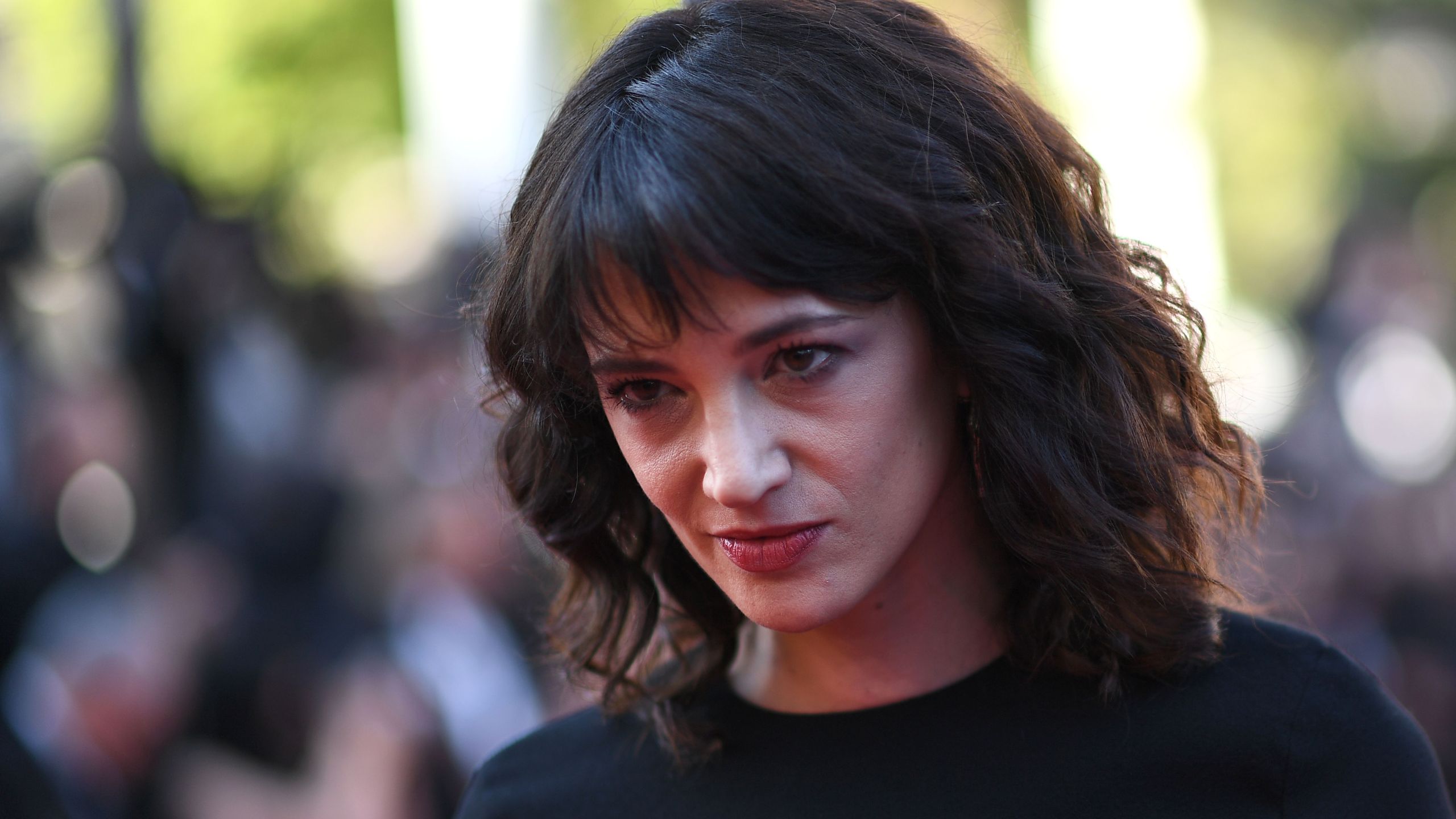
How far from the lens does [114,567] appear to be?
523cm

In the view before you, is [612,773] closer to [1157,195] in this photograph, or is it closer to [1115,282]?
[1115,282]

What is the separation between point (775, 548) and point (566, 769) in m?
0.68

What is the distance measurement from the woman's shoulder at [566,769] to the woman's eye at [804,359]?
0.78 m

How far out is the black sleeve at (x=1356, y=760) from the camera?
1.91 metres

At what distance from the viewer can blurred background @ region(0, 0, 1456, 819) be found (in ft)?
15.5

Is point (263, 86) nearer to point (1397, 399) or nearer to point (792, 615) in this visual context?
point (1397, 399)

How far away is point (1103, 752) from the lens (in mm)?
1993

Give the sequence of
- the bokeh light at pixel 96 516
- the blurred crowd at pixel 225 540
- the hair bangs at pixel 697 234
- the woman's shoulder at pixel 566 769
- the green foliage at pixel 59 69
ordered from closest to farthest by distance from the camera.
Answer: the hair bangs at pixel 697 234 < the woman's shoulder at pixel 566 769 < the blurred crowd at pixel 225 540 < the bokeh light at pixel 96 516 < the green foliage at pixel 59 69

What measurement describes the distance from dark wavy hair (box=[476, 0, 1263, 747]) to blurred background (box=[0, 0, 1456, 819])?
0.28m

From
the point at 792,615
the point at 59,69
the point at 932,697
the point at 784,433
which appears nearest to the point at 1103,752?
the point at 932,697

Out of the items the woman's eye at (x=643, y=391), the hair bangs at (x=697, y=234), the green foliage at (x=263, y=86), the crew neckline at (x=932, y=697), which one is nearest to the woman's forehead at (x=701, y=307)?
the hair bangs at (x=697, y=234)

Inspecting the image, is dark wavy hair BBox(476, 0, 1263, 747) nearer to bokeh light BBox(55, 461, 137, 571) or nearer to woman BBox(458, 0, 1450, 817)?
woman BBox(458, 0, 1450, 817)

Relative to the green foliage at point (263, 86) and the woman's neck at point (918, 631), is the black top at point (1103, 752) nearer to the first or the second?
the woman's neck at point (918, 631)

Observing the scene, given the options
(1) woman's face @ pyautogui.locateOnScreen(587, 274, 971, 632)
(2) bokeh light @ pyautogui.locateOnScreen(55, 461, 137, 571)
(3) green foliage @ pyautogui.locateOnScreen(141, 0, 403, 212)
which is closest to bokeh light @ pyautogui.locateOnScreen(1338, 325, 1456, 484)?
(3) green foliage @ pyautogui.locateOnScreen(141, 0, 403, 212)
